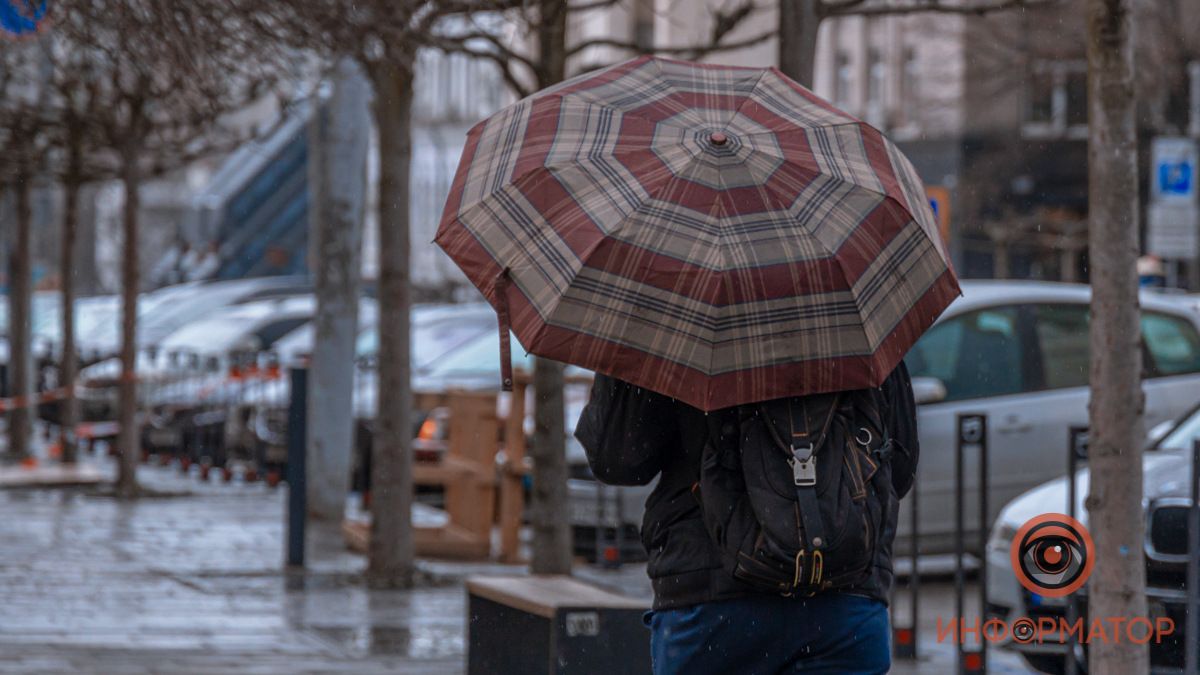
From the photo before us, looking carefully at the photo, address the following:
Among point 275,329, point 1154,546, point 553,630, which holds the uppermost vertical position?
point 275,329

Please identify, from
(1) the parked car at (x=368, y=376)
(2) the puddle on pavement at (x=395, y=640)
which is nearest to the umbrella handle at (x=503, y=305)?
(2) the puddle on pavement at (x=395, y=640)

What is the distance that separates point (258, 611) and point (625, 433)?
6072mm

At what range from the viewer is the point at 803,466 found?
341 cm

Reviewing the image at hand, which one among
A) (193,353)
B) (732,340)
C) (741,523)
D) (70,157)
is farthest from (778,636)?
(193,353)

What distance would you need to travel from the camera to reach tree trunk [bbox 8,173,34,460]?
62.8ft

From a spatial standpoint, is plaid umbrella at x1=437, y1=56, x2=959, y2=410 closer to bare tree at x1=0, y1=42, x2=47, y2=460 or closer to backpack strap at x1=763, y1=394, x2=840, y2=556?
backpack strap at x1=763, y1=394, x2=840, y2=556

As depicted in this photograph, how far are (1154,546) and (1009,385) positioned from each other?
4.51 metres

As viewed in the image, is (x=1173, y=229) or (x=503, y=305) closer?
(x=503, y=305)

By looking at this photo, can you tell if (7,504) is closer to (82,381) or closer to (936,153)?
(82,381)

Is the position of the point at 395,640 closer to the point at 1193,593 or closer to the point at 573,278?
the point at 1193,593

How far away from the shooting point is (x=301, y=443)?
10516mm

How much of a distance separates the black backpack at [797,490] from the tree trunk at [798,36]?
396 cm

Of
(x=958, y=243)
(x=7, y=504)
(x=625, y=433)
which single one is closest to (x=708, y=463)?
(x=625, y=433)

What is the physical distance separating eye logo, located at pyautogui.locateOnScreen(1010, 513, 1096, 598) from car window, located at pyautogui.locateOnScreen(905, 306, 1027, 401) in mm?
4998
